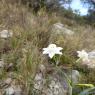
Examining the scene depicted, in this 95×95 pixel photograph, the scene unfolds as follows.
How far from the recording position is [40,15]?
5.24m

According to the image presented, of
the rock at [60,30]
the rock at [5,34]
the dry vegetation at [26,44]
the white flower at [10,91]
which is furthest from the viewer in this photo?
the rock at [60,30]

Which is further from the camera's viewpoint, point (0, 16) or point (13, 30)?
point (0, 16)

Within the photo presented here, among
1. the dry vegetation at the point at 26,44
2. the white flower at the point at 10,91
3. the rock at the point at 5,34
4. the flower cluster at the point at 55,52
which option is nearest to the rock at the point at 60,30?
the dry vegetation at the point at 26,44

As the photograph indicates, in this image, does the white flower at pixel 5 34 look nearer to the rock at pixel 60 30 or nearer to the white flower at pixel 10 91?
the rock at pixel 60 30

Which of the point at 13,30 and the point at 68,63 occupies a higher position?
the point at 13,30

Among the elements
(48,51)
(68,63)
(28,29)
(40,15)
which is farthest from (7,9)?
(48,51)

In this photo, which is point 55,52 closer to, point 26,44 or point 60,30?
point 26,44

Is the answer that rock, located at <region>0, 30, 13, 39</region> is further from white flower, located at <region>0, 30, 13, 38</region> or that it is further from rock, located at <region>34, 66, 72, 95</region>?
rock, located at <region>34, 66, 72, 95</region>

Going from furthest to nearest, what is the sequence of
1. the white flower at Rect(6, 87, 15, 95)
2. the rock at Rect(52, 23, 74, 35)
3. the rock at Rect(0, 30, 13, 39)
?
the rock at Rect(52, 23, 74, 35) → the rock at Rect(0, 30, 13, 39) → the white flower at Rect(6, 87, 15, 95)

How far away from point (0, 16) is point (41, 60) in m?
1.68

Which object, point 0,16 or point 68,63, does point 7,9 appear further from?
point 68,63

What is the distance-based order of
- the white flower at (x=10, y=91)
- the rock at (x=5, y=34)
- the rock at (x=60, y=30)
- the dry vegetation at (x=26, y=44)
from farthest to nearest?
the rock at (x=60, y=30)
the rock at (x=5, y=34)
the dry vegetation at (x=26, y=44)
the white flower at (x=10, y=91)

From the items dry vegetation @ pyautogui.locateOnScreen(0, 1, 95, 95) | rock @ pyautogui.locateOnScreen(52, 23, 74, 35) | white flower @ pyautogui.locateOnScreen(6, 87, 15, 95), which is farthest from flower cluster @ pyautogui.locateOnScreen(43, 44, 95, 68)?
rock @ pyautogui.locateOnScreen(52, 23, 74, 35)

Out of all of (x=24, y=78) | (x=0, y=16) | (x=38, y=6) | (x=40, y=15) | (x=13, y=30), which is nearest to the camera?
(x=24, y=78)
